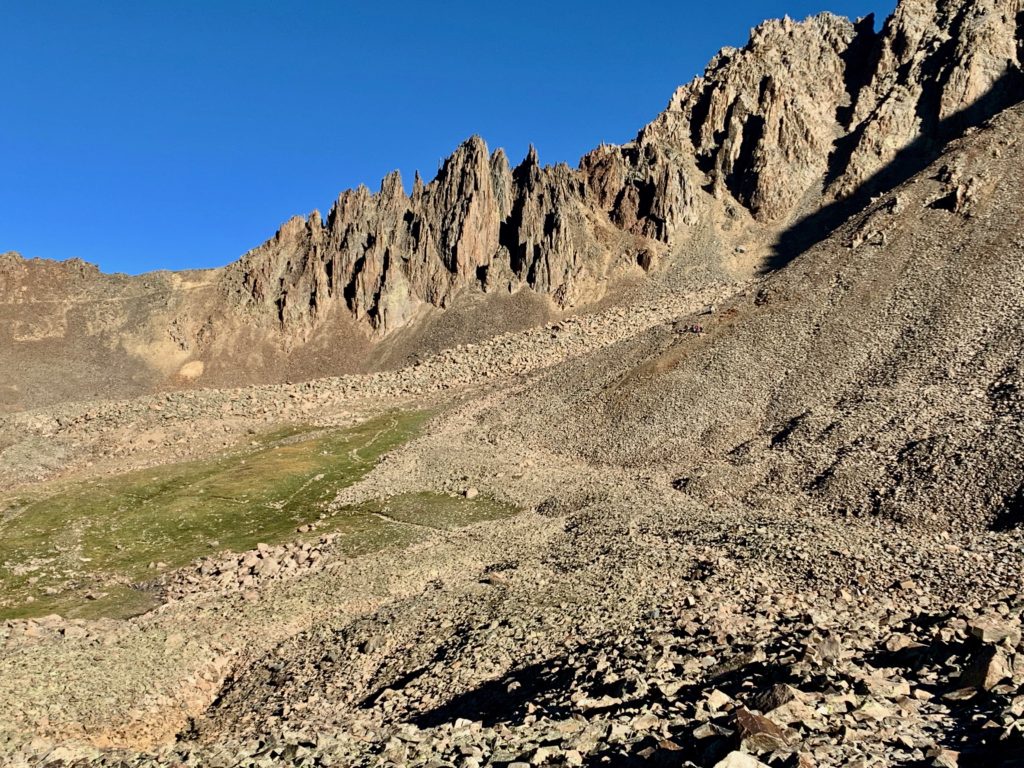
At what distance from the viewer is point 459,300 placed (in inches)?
6176

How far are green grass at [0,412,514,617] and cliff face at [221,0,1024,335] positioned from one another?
293 feet

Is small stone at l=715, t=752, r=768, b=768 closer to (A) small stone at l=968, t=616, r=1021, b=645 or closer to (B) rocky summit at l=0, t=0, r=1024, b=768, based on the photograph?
(B) rocky summit at l=0, t=0, r=1024, b=768

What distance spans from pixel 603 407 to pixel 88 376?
11770 centimetres

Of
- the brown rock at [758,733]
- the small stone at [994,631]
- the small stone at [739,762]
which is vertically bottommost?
the small stone at [994,631]

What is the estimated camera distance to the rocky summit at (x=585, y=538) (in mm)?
18484

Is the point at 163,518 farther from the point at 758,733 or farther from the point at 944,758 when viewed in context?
the point at 944,758

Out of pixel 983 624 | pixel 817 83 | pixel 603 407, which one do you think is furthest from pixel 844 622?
pixel 817 83

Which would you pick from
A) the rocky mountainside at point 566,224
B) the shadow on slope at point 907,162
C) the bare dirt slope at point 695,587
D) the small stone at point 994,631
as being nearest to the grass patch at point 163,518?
the bare dirt slope at point 695,587

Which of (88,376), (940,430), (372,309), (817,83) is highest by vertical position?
(817,83)

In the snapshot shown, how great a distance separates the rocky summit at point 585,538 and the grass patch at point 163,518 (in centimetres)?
39

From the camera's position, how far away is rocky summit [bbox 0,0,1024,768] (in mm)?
18484

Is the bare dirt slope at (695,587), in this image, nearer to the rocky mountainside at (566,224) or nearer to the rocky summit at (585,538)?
the rocky summit at (585,538)

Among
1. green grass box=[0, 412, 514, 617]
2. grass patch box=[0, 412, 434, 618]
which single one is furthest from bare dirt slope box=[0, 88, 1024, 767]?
grass patch box=[0, 412, 434, 618]

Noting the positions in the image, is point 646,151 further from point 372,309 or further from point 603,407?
point 603,407
